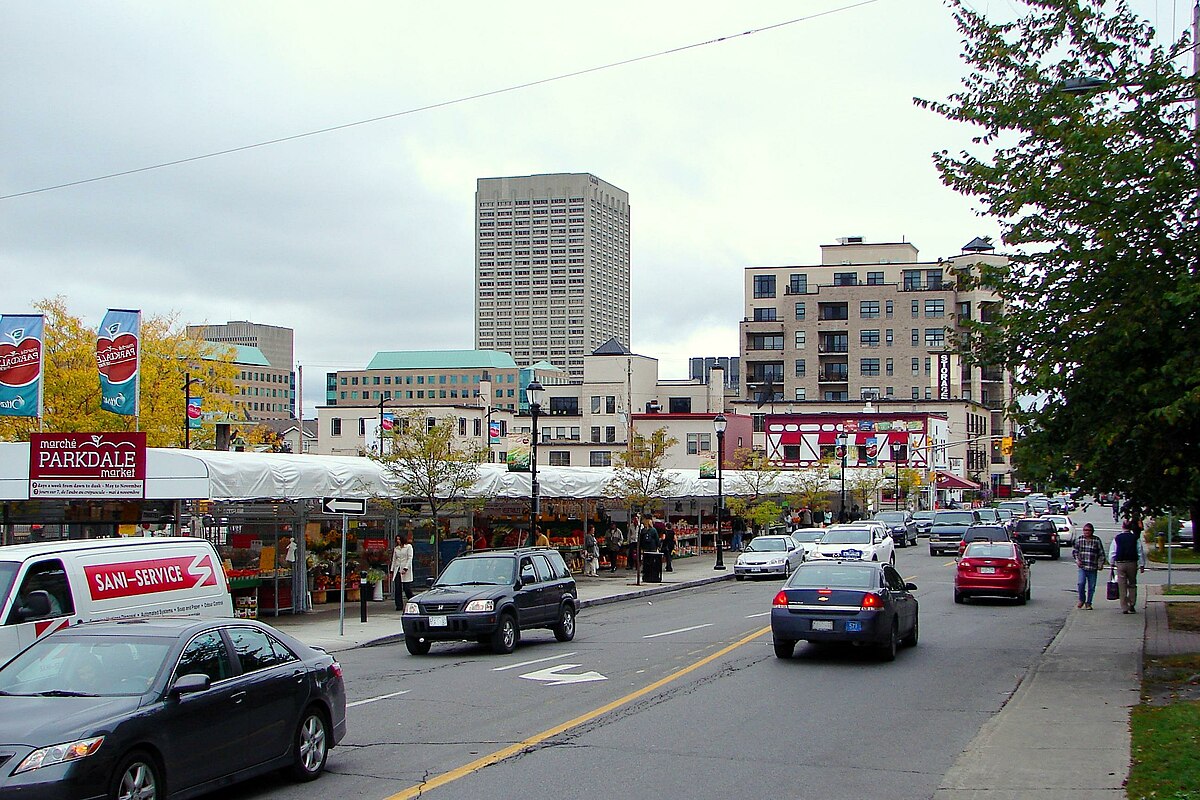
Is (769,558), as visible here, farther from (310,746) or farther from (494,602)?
(310,746)

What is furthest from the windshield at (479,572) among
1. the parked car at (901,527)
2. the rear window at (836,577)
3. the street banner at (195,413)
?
the parked car at (901,527)

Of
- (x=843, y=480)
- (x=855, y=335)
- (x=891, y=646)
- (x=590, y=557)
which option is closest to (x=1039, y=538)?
(x=843, y=480)

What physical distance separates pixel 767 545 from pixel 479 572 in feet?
71.8

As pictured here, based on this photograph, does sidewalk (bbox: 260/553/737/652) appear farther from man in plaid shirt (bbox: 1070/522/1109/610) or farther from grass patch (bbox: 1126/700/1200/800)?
grass patch (bbox: 1126/700/1200/800)

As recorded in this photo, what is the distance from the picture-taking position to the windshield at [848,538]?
3909 centimetres

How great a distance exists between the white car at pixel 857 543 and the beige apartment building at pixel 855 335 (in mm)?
73369

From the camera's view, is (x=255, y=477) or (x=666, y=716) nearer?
(x=666, y=716)

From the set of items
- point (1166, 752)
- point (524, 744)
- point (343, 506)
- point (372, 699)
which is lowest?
point (372, 699)

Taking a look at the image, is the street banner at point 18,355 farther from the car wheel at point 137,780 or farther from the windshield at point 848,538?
the car wheel at point 137,780

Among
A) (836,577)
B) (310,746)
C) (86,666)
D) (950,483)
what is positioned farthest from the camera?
(950,483)

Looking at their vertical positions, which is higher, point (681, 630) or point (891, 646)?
point (891, 646)

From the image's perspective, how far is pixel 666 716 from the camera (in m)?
13.4

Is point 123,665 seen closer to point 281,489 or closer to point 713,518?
point 281,489

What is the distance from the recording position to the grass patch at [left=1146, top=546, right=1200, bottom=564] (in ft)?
144
